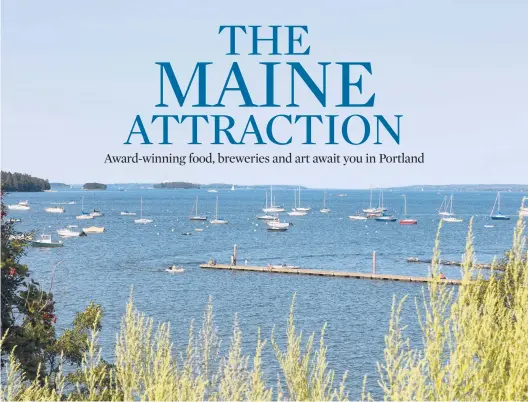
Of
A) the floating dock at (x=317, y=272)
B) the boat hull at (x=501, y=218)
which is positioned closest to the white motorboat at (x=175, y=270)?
the floating dock at (x=317, y=272)

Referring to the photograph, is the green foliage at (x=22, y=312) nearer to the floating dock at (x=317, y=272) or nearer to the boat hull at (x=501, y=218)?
the floating dock at (x=317, y=272)

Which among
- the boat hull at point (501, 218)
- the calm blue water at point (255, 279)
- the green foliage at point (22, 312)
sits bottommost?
the calm blue water at point (255, 279)

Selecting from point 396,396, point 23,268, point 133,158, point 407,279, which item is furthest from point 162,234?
point 396,396

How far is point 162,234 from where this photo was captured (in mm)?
113375

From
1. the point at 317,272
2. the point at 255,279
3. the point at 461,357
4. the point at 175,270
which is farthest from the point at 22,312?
the point at 175,270

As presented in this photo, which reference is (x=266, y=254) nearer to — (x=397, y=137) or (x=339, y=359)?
(x=339, y=359)

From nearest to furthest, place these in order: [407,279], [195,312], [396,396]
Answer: [396,396] < [195,312] < [407,279]

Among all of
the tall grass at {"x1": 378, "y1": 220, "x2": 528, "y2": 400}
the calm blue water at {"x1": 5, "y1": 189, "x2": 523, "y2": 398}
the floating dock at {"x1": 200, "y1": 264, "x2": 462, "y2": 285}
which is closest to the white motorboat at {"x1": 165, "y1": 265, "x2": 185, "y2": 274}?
the calm blue water at {"x1": 5, "y1": 189, "x2": 523, "y2": 398}

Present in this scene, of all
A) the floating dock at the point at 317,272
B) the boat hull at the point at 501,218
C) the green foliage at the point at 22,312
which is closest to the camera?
the green foliage at the point at 22,312

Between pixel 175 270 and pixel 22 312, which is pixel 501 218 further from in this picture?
pixel 22 312

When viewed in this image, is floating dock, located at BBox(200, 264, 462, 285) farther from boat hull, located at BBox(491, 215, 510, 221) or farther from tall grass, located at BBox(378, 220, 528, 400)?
boat hull, located at BBox(491, 215, 510, 221)

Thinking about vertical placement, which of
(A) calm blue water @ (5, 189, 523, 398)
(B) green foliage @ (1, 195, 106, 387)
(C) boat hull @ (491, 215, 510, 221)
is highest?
(B) green foliage @ (1, 195, 106, 387)

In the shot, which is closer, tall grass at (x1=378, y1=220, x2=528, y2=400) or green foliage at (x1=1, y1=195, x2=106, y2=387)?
tall grass at (x1=378, y1=220, x2=528, y2=400)

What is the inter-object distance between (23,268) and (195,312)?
3793cm
